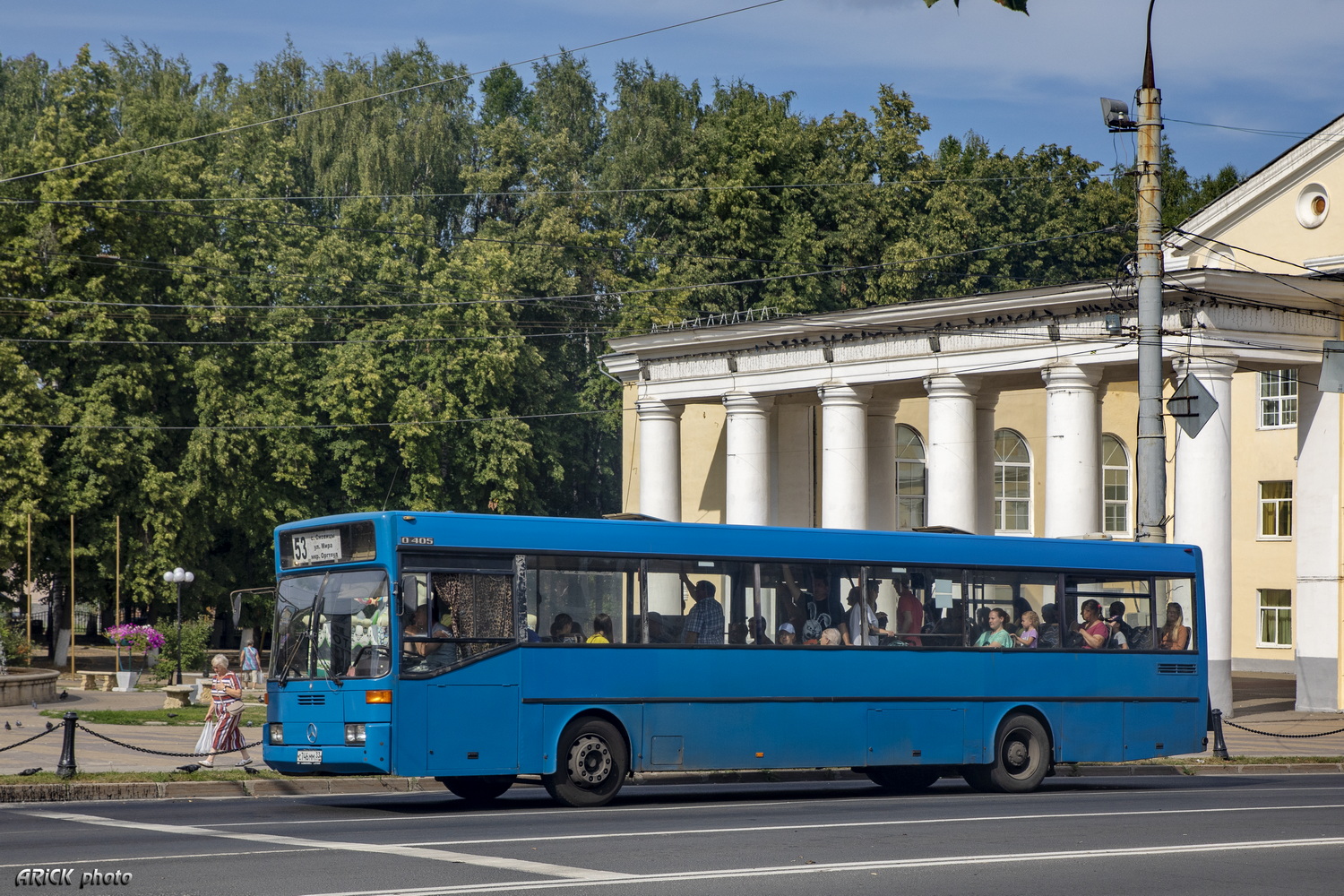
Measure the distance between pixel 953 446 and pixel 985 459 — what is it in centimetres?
426

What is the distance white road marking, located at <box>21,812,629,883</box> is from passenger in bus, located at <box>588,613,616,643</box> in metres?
4.46

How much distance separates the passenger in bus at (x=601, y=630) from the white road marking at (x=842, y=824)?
10.3ft

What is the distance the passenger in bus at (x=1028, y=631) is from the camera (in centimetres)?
2028

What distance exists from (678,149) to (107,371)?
89.2ft

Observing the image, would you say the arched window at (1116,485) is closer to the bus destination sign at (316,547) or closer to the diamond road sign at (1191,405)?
the diamond road sign at (1191,405)

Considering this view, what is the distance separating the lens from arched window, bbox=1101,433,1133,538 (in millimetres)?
56625

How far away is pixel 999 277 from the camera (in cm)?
6644

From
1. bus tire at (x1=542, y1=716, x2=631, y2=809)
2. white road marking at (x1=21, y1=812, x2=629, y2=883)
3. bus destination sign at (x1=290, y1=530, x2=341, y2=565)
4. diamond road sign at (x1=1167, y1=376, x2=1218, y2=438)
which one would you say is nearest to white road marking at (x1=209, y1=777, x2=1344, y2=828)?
bus tire at (x1=542, y1=716, x2=631, y2=809)

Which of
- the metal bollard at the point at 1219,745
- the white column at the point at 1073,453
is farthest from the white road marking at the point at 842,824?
the white column at the point at 1073,453

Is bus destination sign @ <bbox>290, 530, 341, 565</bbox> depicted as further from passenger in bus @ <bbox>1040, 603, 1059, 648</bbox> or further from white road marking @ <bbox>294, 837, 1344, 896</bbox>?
passenger in bus @ <bbox>1040, 603, 1059, 648</bbox>

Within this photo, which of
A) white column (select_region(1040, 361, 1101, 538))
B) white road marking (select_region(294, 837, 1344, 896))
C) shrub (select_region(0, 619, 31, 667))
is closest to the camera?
white road marking (select_region(294, 837, 1344, 896))

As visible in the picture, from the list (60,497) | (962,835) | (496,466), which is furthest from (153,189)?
(962,835)

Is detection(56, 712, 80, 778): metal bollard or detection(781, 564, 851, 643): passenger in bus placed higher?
detection(781, 564, 851, 643): passenger in bus

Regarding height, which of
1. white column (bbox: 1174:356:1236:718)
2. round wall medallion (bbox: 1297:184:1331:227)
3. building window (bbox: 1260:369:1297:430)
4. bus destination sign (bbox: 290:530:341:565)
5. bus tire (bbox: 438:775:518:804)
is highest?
round wall medallion (bbox: 1297:184:1331:227)
